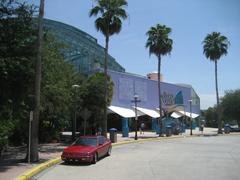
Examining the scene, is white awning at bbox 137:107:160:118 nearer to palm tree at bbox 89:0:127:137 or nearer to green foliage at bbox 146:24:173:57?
green foliage at bbox 146:24:173:57

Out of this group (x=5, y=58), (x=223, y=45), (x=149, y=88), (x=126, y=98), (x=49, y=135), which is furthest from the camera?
(x=149, y=88)

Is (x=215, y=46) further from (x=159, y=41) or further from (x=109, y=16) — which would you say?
(x=109, y=16)

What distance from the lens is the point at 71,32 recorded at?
60656 millimetres

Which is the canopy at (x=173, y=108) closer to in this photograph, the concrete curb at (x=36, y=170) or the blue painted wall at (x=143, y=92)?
the blue painted wall at (x=143, y=92)

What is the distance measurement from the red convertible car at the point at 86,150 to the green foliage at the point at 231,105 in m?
51.4

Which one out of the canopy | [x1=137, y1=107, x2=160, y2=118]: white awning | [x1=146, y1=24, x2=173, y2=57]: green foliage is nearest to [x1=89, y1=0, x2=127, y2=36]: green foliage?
[x1=146, y1=24, x2=173, y2=57]: green foliage

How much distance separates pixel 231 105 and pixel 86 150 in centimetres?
5478

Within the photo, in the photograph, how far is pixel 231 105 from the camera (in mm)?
66562

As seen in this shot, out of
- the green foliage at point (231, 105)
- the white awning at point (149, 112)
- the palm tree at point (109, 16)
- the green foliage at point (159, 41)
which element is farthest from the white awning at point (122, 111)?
the green foliage at point (231, 105)

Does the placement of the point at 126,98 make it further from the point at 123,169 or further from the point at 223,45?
the point at 123,169

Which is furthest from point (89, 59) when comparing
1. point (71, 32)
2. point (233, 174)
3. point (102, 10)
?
point (233, 174)

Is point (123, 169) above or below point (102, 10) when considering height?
below

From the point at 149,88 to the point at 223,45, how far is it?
1338 centimetres

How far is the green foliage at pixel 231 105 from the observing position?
65812 millimetres
